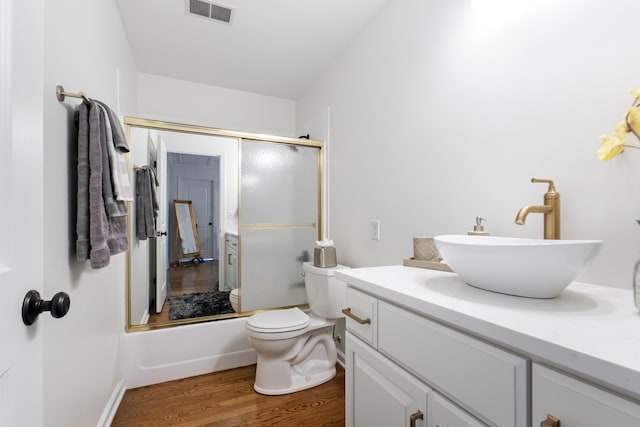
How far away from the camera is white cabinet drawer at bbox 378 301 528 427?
562 mm

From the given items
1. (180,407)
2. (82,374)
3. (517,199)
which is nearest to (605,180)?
(517,199)

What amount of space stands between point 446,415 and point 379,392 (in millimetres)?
284

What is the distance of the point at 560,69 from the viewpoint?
961 millimetres

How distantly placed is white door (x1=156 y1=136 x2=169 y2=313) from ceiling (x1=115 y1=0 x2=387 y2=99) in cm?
74

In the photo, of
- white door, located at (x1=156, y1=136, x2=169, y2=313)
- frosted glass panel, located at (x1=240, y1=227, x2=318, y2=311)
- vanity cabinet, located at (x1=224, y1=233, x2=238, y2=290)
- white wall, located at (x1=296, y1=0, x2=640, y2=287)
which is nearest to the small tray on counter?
white wall, located at (x1=296, y1=0, x2=640, y2=287)

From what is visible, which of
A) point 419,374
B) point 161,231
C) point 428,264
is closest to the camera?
point 419,374

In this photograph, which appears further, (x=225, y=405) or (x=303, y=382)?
(x=303, y=382)

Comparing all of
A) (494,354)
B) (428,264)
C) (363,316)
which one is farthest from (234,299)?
(494,354)

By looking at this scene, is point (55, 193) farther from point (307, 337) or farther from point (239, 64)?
point (239, 64)

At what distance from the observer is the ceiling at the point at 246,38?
6.07 feet

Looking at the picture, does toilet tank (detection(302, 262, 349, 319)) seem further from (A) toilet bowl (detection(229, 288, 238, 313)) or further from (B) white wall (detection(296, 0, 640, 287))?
(A) toilet bowl (detection(229, 288, 238, 313))

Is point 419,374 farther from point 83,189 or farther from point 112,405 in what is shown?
point 112,405

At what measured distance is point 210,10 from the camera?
1.87 m

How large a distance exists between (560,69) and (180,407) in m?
2.41
